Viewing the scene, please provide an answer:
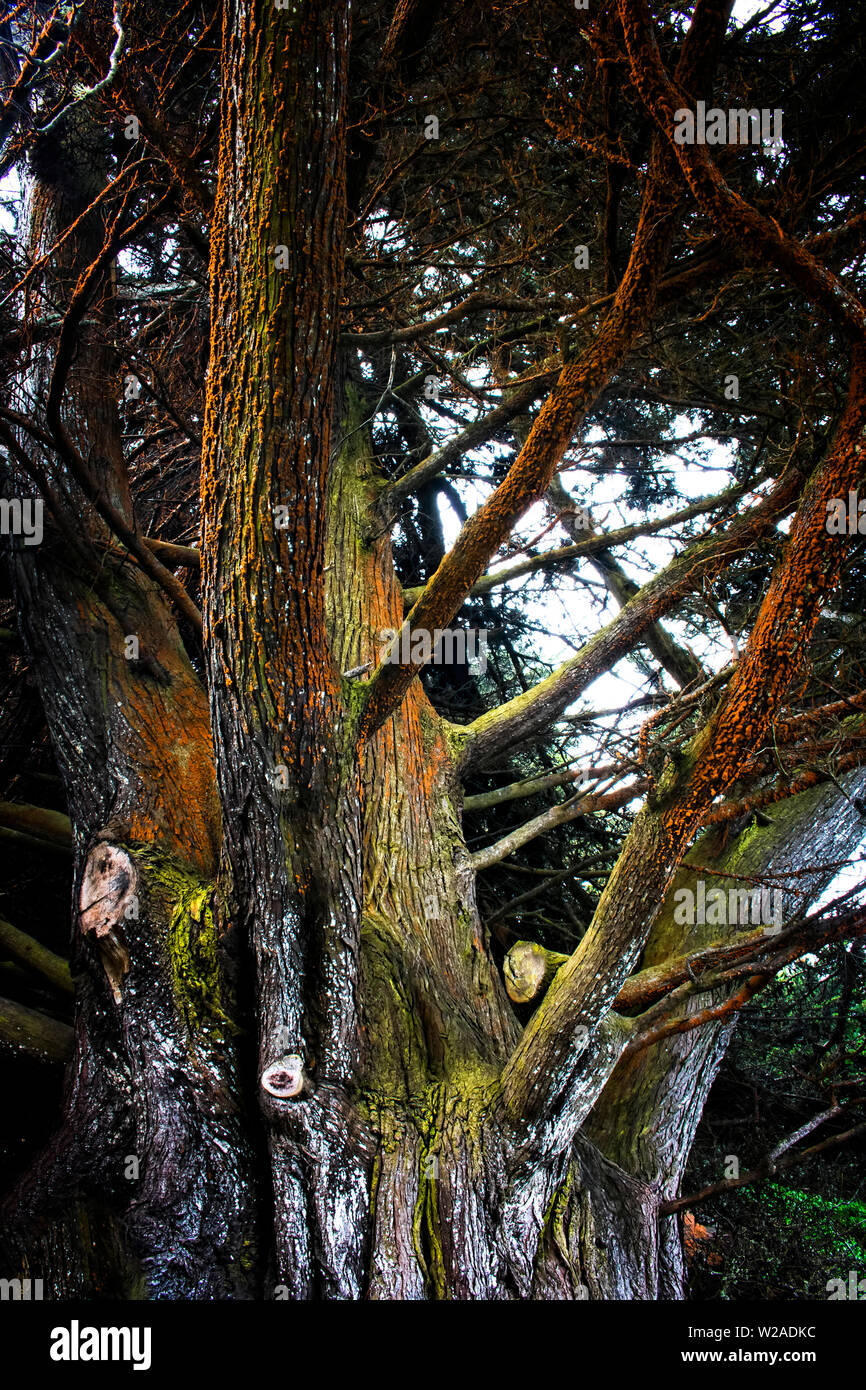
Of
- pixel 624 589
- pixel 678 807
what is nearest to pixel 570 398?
A: pixel 678 807

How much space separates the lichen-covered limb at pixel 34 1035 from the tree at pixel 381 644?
0.8 inches

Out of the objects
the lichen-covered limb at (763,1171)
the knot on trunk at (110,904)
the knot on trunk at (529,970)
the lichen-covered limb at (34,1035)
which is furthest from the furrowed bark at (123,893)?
the lichen-covered limb at (763,1171)

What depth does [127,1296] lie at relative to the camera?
239 cm

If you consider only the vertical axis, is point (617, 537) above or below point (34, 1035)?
above

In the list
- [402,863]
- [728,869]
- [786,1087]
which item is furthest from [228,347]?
[786,1087]

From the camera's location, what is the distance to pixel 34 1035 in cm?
303

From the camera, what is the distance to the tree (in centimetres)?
214

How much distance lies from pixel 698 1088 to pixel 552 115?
4008 millimetres

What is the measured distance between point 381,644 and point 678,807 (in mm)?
1834

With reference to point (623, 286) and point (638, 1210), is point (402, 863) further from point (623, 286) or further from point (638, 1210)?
point (623, 286)

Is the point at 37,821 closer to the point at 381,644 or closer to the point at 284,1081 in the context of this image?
the point at 381,644

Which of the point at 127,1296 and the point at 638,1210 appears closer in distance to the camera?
the point at 127,1296

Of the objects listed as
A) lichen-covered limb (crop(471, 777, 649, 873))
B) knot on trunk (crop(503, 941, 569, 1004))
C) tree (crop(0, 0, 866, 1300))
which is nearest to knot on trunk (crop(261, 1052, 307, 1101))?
tree (crop(0, 0, 866, 1300))

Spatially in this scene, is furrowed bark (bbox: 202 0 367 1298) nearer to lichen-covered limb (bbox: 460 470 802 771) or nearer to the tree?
the tree
